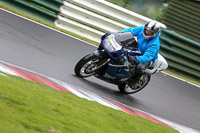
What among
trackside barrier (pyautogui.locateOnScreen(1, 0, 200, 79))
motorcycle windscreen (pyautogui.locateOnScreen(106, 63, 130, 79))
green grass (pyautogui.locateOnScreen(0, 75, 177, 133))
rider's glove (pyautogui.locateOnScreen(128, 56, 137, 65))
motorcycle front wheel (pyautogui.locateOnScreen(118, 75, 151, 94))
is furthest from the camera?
trackside barrier (pyautogui.locateOnScreen(1, 0, 200, 79))

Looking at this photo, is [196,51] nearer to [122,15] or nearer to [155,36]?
[122,15]

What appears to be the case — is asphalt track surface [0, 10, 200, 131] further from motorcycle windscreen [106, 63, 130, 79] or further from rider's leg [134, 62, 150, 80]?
rider's leg [134, 62, 150, 80]

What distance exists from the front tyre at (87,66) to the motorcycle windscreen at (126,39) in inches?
22.4

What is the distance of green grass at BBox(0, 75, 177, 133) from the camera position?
3.38 m

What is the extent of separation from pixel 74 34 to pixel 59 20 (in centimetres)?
60

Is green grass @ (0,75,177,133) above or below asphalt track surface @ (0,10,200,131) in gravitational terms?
above

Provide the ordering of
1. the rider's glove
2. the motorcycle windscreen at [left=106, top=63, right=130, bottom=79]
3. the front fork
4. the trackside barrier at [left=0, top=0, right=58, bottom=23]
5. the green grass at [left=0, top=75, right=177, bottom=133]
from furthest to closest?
the trackside barrier at [left=0, top=0, right=58, bottom=23]
the motorcycle windscreen at [left=106, top=63, right=130, bottom=79]
the front fork
the rider's glove
the green grass at [left=0, top=75, right=177, bottom=133]

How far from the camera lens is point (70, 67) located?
8.27 m

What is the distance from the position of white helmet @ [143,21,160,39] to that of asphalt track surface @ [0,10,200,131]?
4.67 feet

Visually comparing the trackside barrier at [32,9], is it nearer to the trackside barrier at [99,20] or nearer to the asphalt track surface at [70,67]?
the trackside barrier at [99,20]

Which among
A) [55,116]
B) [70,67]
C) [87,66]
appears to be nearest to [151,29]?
[87,66]

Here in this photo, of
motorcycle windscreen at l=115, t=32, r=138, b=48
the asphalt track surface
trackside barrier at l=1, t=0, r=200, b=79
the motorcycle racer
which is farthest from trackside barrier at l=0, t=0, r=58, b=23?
motorcycle windscreen at l=115, t=32, r=138, b=48

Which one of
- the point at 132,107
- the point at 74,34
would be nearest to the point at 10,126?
the point at 132,107

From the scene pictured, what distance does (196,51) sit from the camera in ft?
38.4
